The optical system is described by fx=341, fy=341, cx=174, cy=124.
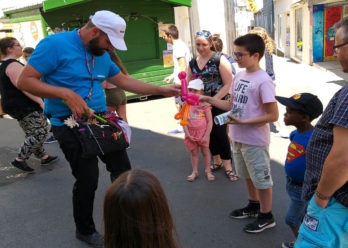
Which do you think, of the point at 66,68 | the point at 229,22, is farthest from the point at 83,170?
the point at 229,22

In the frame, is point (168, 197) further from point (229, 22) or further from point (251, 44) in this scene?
point (229, 22)

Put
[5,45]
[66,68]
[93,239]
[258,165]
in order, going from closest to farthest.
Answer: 1. [66,68]
2. [258,165]
3. [93,239]
4. [5,45]

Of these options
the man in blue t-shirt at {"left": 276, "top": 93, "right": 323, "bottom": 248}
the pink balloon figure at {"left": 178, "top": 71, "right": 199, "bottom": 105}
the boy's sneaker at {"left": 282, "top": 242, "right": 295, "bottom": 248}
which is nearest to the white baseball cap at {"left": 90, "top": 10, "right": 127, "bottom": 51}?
the pink balloon figure at {"left": 178, "top": 71, "right": 199, "bottom": 105}

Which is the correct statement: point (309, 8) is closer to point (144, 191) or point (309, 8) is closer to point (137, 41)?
point (137, 41)

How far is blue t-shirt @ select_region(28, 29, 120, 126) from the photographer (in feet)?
7.83

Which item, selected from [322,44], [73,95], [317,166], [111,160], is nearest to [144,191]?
[317,166]

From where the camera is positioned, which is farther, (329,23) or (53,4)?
(329,23)

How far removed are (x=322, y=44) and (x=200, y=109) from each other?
12949 millimetres

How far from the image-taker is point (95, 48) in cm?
251

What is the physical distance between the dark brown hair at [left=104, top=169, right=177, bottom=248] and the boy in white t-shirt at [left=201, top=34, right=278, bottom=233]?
59.4 inches

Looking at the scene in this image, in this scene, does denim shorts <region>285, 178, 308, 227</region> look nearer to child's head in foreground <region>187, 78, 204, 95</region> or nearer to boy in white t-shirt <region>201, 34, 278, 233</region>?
boy in white t-shirt <region>201, 34, 278, 233</region>

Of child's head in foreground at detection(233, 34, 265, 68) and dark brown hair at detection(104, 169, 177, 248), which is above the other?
child's head in foreground at detection(233, 34, 265, 68)

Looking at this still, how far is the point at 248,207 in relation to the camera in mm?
3195

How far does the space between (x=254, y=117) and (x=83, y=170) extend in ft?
4.64
